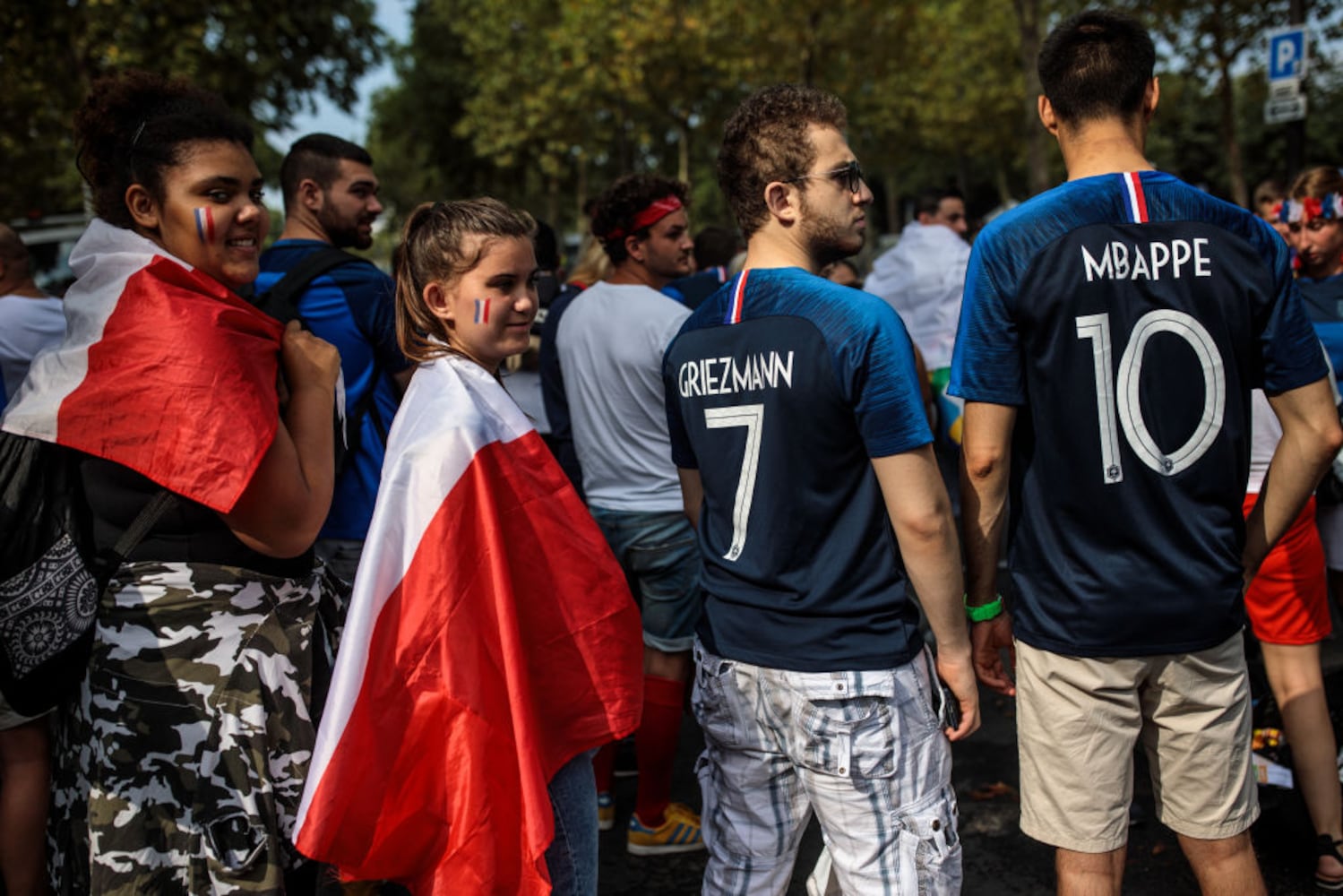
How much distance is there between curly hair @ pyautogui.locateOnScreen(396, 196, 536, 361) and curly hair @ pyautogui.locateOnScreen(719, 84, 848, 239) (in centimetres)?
50

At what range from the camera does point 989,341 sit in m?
2.34

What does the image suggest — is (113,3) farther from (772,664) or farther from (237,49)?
(772,664)

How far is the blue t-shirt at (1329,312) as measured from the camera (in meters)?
3.53

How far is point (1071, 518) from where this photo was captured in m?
2.31

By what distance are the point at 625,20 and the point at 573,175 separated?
1580 centimetres

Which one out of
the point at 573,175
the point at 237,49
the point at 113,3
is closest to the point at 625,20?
the point at 237,49

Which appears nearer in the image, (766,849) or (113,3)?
(766,849)

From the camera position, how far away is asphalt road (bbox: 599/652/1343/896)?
3.33 m

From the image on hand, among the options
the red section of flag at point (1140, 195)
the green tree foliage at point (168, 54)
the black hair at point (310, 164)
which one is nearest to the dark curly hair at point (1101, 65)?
the red section of flag at point (1140, 195)

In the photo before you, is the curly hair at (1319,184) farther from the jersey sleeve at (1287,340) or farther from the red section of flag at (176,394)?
the red section of flag at (176,394)

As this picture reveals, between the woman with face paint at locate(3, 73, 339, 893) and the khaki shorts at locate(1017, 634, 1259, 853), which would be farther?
the khaki shorts at locate(1017, 634, 1259, 853)

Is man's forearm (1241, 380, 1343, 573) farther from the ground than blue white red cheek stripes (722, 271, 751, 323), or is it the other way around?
blue white red cheek stripes (722, 271, 751, 323)

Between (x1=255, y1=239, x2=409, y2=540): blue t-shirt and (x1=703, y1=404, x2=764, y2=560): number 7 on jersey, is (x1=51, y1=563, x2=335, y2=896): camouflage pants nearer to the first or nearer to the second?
(x1=255, y1=239, x2=409, y2=540): blue t-shirt

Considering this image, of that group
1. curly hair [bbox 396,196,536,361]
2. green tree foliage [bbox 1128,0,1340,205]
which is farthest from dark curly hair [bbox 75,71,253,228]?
green tree foliage [bbox 1128,0,1340,205]
